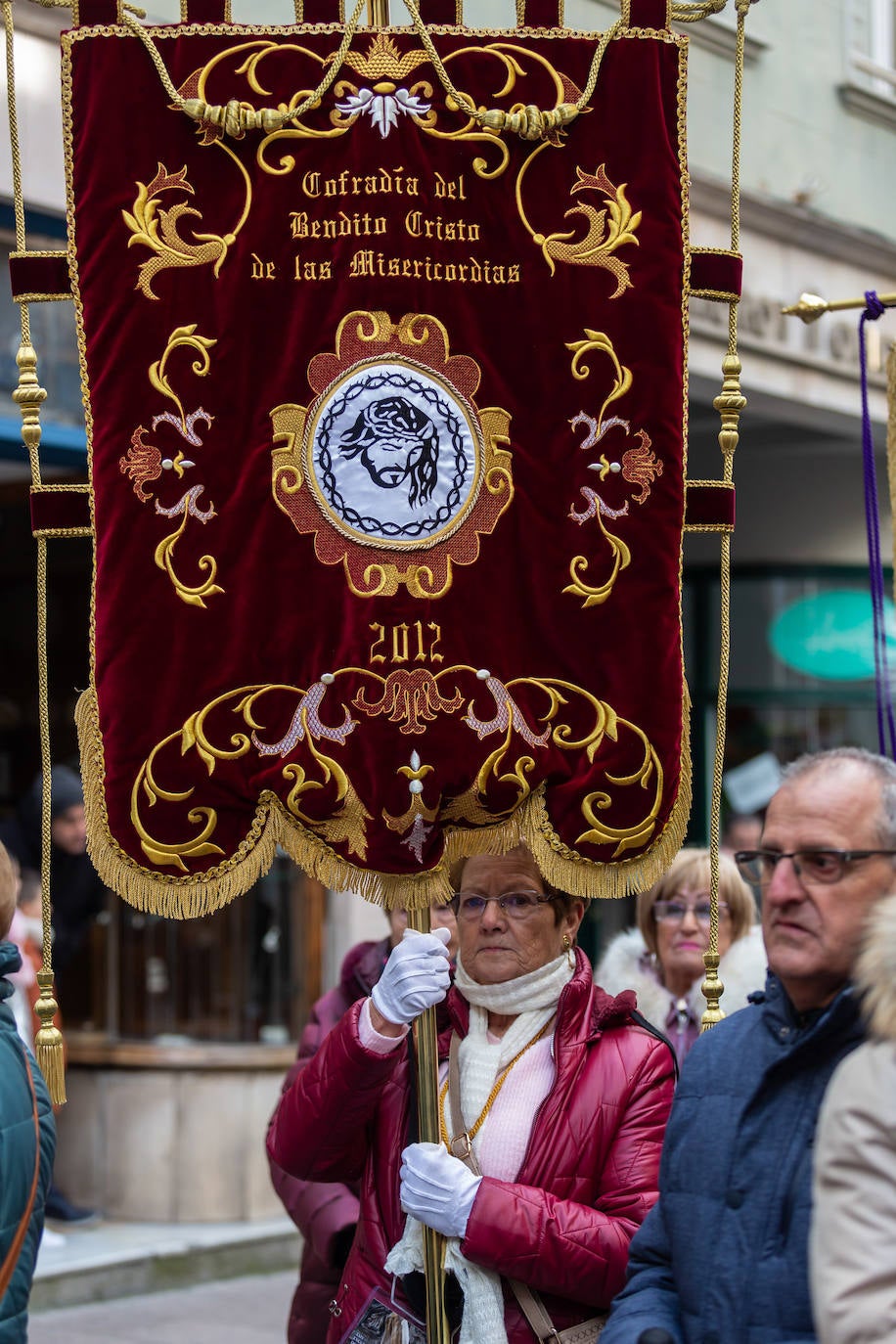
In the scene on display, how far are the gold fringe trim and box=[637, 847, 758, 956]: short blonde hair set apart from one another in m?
1.19

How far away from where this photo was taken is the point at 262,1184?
26.5ft

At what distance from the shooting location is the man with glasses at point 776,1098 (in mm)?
2602

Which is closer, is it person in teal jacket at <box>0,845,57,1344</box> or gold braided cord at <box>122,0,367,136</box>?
person in teal jacket at <box>0,845,57,1344</box>

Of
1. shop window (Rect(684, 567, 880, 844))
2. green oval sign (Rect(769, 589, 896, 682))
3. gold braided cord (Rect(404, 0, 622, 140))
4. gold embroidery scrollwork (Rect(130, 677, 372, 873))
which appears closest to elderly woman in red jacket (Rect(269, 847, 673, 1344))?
gold embroidery scrollwork (Rect(130, 677, 372, 873))

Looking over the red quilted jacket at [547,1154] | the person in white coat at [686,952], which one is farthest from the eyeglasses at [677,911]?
the red quilted jacket at [547,1154]

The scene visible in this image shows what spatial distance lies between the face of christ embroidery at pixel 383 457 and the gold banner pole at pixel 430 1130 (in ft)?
2.55

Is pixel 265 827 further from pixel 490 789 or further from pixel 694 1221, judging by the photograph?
pixel 694 1221

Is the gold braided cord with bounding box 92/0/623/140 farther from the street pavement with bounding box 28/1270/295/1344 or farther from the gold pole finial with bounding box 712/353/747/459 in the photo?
the street pavement with bounding box 28/1270/295/1344

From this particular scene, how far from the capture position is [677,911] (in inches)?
190

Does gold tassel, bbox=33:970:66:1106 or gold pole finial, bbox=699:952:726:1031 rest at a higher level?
gold pole finial, bbox=699:952:726:1031

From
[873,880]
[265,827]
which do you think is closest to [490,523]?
[265,827]

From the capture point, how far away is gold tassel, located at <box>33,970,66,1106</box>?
358 cm

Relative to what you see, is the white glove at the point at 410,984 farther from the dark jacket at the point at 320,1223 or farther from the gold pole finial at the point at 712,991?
the dark jacket at the point at 320,1223

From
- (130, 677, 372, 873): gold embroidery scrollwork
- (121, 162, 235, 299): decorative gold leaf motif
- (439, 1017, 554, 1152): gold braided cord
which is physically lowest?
(439, 1017, 554, 1152): gold braided cord
